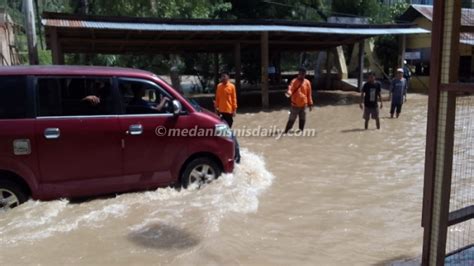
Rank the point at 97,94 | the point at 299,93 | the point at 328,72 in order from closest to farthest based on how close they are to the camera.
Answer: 1. the point at 97,94
2. the point at 299,93
3. the point at 328,72

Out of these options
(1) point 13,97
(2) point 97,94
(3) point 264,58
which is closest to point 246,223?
(2) point 97,94

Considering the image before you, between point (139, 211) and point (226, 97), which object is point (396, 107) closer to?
point (226, 97)

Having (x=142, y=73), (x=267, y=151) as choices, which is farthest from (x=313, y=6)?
(x=142, y=73)

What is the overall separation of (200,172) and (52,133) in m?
2.02

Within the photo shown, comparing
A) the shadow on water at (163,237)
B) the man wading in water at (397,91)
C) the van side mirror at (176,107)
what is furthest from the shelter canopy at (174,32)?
the shadow on water at (163,237)

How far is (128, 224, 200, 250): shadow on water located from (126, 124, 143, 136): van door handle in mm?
1251

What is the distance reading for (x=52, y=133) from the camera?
541cm

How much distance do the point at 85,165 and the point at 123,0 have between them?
55.5 feet

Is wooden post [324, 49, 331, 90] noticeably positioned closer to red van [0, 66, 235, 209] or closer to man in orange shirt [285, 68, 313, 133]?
man in orange shirt [285, 68, 313, 133]

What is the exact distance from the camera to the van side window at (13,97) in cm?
529

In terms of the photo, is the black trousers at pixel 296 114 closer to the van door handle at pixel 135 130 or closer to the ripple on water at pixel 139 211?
the ripple on water at pixel 139 211

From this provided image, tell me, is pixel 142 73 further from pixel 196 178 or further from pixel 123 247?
pixel 123 247

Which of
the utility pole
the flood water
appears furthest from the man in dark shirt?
the utility pole

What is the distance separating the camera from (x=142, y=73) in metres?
6.13
